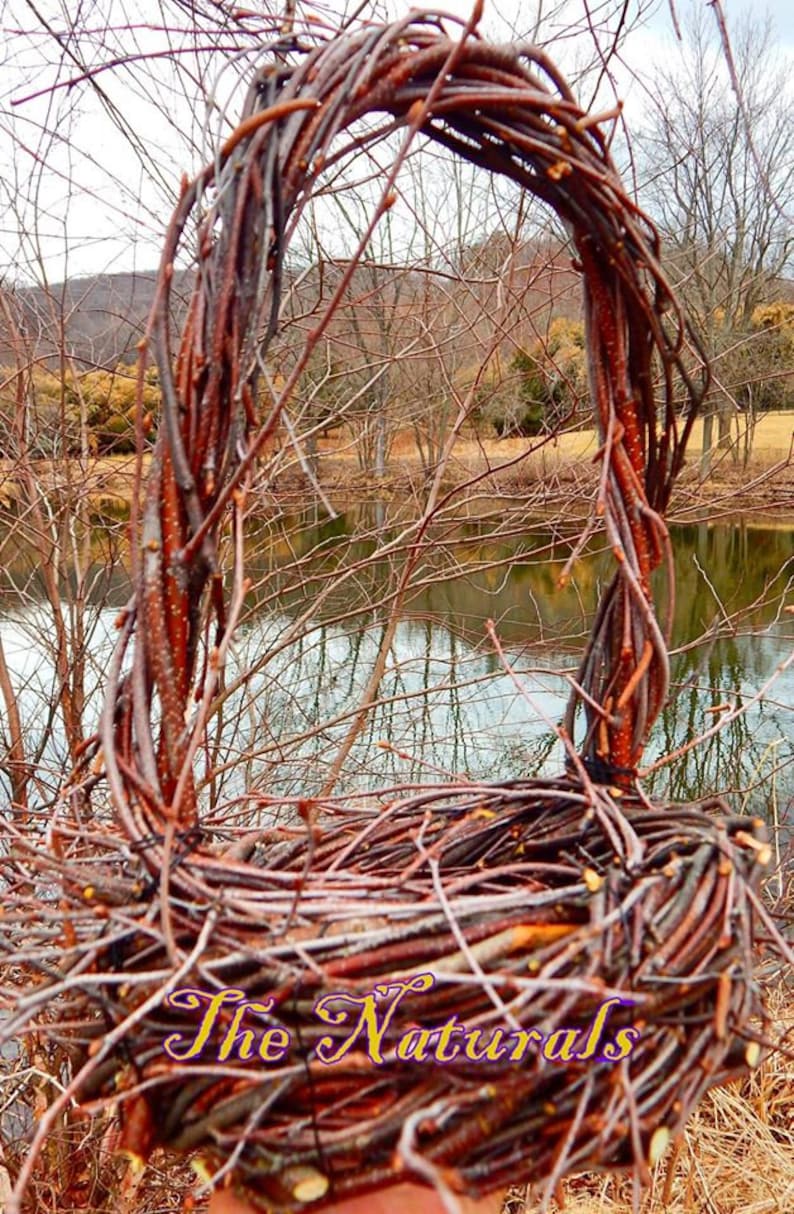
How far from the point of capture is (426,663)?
4023 millimetres

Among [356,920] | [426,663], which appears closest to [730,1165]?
[356,920]

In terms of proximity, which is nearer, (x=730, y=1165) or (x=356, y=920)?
(x=356, y=920)

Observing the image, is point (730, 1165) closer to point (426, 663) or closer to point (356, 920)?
point (356, 920)

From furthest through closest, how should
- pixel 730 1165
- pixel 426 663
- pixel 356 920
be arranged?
pixel 426 663 < pixel 730 1165 < pixel 356 920

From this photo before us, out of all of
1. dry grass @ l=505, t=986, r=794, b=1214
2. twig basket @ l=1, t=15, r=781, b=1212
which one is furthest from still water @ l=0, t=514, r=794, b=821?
twig basket @ l=1, t=15, r=781, b=1212

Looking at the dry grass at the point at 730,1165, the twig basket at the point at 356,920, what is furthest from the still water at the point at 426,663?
the twig basket at the point at 356,920

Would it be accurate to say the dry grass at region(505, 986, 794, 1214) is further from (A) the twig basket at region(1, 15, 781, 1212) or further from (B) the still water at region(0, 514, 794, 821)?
(A) the twig basket at region(1, 15, 781, 1212)

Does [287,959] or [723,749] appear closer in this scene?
[287,959]

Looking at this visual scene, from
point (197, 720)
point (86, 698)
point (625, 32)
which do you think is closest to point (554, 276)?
point (625, 32)

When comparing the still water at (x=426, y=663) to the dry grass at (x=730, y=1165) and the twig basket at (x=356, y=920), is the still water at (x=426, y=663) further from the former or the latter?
the twig basket at (x=356, y=920)

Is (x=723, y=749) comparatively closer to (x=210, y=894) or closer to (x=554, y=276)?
(x=554, y=276)

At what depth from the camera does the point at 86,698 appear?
2.49m

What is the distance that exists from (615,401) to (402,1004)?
1.63ft

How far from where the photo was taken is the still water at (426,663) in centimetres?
243
